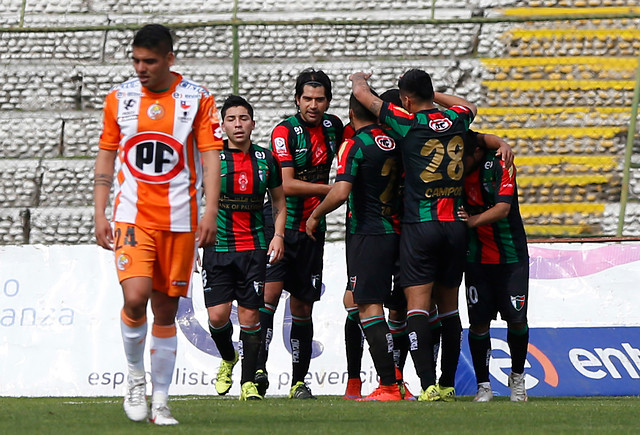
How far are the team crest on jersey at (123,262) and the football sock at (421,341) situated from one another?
292 centimetres

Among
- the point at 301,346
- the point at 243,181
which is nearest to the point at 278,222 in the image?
the point at 243,181

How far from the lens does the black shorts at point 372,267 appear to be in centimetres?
763

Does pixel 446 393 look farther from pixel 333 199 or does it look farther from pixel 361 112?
pixel 361 112

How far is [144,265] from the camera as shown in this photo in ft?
16.8

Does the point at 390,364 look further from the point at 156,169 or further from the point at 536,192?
the point at 536,192

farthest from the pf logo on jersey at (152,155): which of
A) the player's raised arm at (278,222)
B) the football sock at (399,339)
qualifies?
the football sock at (399,339)

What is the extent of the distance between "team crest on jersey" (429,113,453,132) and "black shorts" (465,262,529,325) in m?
1.12

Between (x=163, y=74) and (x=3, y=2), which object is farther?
(x=3, y=2)

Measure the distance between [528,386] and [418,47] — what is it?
5.66m

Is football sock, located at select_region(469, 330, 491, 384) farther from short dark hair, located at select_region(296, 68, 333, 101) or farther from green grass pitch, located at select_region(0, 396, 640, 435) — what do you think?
short dark hair, located at select_region(296, 68, 333, 101)

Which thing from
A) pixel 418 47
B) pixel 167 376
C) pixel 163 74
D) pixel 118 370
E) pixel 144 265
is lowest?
pixel 118 370

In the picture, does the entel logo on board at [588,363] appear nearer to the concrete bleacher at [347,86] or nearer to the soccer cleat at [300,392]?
the soccer cleat at [300,392]


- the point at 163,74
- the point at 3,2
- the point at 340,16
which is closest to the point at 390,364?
the point at 163,74

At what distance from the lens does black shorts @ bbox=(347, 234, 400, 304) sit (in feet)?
25.0
